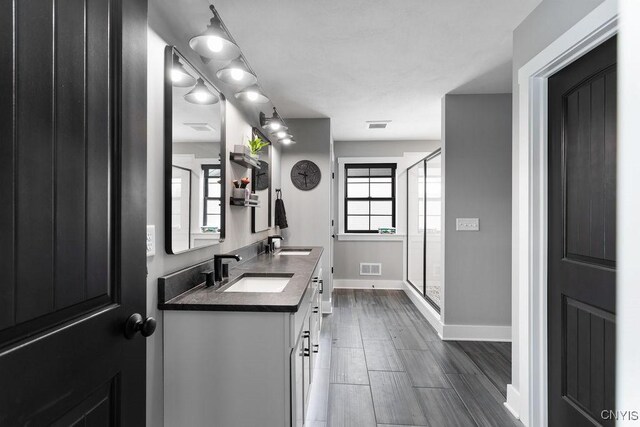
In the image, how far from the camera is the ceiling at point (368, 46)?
1875 mm

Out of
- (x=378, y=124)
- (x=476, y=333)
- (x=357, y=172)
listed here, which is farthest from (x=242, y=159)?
(x=357, y=172)

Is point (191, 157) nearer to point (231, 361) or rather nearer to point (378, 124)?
point (231, 361)

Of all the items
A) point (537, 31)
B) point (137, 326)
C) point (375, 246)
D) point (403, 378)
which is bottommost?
point (403, 378)

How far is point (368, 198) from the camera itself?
5523 mm

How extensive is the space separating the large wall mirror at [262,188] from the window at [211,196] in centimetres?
85

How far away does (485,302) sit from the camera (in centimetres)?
324

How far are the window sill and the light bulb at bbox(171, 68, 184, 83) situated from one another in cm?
399

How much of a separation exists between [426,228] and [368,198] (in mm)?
1563

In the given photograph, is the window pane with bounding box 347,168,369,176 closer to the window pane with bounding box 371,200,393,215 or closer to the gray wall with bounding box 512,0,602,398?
the window pane with bounding box 371,200,393,215

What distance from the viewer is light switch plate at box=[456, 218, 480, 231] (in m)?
3.23

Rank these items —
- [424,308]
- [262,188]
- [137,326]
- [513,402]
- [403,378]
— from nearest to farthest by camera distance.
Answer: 1. [137,326]
2. [513,402]
3. [403,378]
4. [262,188]
5. [424,308]

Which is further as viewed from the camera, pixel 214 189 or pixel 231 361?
pixel 214 189

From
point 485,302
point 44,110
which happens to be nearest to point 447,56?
point 485,302

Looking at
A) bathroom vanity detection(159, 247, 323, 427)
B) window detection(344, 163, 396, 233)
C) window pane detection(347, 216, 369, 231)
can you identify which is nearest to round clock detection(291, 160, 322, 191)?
window detection(344, 163, 396, 233)
